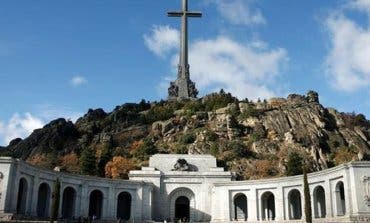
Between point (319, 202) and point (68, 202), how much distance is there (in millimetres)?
31435

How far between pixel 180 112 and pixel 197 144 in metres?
20.1

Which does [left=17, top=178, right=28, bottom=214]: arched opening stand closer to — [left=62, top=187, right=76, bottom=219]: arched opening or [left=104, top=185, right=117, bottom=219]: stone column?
[left=62, top=187, right=76, bottom=219]: arched opening

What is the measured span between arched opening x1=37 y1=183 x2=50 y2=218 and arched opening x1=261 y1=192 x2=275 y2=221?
27.5 m

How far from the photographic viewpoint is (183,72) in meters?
126

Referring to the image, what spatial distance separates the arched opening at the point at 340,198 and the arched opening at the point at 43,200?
33.2 metres

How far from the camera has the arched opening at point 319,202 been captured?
188 ft

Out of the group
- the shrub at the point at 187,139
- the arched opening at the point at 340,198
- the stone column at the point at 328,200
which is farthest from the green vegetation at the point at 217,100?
the arched opening at the point at 340,198

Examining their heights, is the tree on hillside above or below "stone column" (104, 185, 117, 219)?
above

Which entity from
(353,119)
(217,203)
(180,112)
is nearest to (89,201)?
(217,203)

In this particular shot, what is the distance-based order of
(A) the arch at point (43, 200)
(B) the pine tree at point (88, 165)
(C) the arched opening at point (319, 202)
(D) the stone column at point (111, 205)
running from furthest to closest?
(B) the pine tree at point (88, 165), (D) the stone column at point (111, 205), (C) the arched opening at point (319, 202), (A) the arch at point (43, 200)

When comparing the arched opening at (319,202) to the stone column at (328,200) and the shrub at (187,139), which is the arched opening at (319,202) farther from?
the shrub at (187,139)

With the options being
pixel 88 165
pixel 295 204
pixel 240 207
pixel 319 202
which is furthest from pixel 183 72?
pixel 319 202

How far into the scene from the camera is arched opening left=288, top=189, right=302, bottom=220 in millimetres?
61188

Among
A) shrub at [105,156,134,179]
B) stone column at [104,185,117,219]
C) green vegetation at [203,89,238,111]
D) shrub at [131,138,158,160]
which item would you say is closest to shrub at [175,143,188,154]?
shrub at [131,138,158,160]
